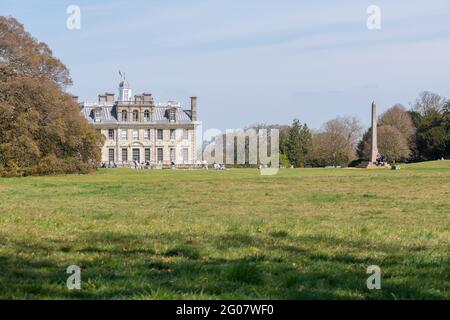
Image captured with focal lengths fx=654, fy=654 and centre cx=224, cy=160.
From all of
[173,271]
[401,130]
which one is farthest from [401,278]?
[401,130]

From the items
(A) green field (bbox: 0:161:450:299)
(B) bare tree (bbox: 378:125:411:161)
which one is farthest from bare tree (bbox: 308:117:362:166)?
(A) green field (bbox: 0:161:450:299)

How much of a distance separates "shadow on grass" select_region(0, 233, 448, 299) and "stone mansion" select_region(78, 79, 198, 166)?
3763 inches

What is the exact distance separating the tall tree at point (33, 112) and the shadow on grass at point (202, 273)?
38503 millimetres

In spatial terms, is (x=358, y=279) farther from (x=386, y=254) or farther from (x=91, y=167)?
(x=91, y=167)

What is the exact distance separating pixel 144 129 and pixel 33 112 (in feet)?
194

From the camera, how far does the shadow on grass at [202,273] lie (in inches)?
209

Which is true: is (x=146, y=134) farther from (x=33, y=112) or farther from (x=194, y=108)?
(x=33, y=112)

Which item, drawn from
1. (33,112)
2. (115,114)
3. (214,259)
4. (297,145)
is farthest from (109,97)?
(214,259)

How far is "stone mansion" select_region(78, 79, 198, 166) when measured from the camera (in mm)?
103938

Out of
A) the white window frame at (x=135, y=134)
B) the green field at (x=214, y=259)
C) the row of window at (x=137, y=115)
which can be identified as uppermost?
the row of window at (x=137, y=115)

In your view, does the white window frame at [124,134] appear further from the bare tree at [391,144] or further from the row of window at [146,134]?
the bare tree at [391,144]

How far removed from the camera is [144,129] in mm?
104500

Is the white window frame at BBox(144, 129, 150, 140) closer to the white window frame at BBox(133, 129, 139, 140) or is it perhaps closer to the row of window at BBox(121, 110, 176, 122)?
the white window frame at BBox(133, 129, 139, 140)

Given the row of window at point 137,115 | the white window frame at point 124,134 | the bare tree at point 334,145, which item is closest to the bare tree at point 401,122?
the bare tree at point 334,145
